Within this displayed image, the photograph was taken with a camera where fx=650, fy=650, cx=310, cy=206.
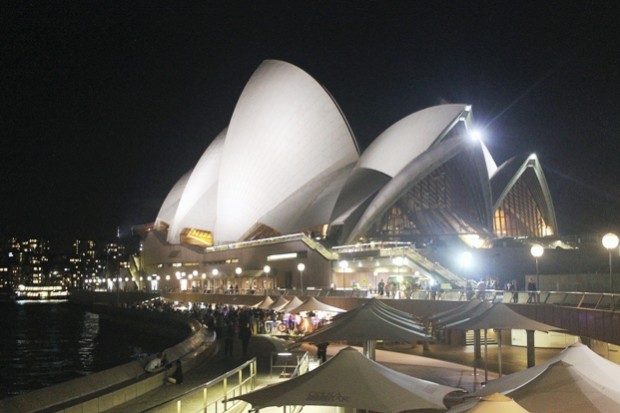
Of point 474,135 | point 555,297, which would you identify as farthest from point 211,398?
point 474,135

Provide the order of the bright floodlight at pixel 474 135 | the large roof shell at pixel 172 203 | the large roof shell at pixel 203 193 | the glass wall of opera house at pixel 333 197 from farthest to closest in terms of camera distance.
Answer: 1. the large roof shell at pixel 172 203
2. the large roof shell at pixel 203 193
3. the bright floodlight at pixel 474 135
4. the glass wall of opera house at pixel 333 197

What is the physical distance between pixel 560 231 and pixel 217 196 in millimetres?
30751

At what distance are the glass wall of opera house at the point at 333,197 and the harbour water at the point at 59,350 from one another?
1031 cm

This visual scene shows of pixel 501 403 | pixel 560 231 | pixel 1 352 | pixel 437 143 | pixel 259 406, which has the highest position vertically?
pixel 437 143

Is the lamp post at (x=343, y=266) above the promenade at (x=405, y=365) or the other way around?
above

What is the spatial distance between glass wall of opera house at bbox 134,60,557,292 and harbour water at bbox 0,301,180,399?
10.3 metres

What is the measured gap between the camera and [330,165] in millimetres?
52562

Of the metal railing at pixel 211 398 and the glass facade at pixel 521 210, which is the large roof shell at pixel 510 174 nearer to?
the glass facade at pixel 521 210

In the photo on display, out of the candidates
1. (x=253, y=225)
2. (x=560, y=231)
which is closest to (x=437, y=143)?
(x=560, y=231)

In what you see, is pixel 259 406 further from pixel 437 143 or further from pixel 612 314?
pixel 437 143

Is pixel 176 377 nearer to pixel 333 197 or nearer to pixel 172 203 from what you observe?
pixel 333 197

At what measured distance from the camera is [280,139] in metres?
53.4

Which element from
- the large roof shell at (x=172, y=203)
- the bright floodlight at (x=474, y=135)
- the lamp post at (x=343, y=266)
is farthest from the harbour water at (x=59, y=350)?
the bright floodlight at (x=474, y=135)

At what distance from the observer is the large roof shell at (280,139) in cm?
5256
